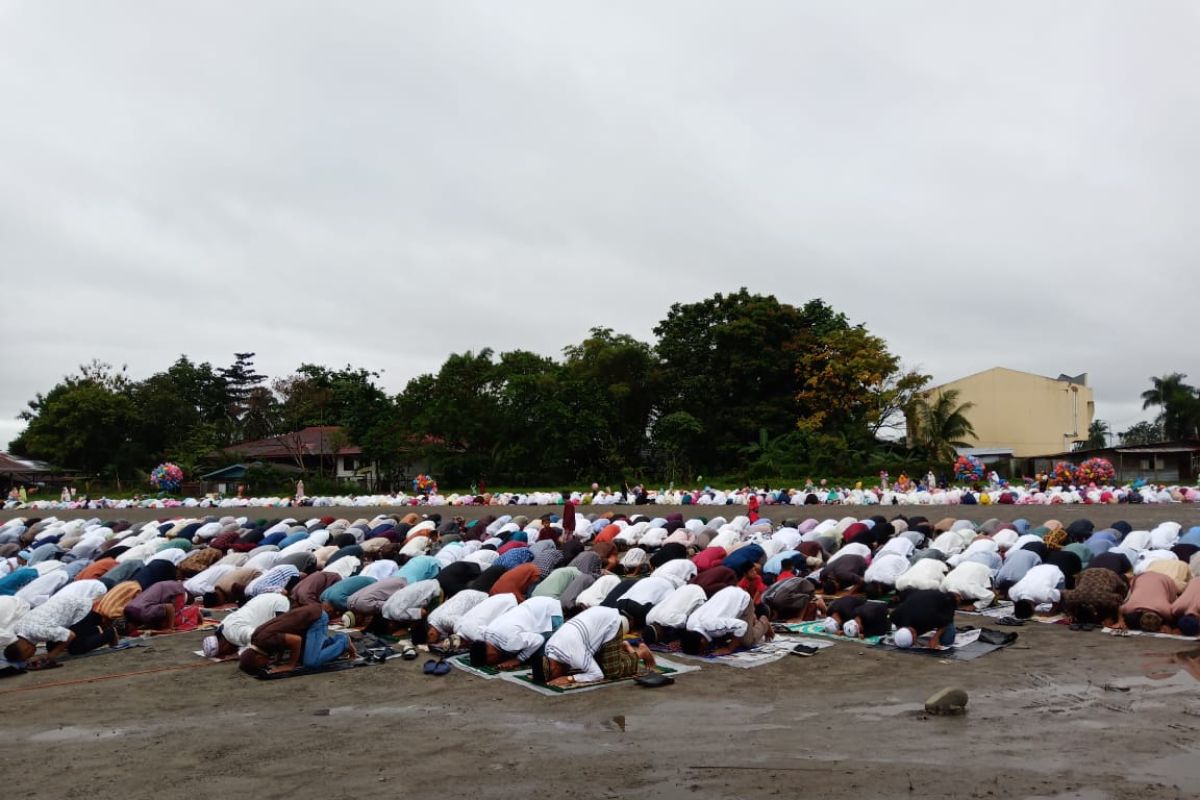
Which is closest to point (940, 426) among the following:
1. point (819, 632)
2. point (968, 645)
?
point (819, 632)

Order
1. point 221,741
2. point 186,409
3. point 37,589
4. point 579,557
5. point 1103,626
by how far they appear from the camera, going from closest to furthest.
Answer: point 221,741 → point 1103,626 → point 37,589 → point 579,557 → point 186,409

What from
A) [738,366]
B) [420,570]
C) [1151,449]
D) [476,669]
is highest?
[738,366]

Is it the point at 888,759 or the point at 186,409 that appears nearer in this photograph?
the point at 888,759

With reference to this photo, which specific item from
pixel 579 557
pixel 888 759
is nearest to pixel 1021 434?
pixel 579 557

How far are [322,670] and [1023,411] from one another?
135 ft

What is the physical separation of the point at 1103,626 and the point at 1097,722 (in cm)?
391

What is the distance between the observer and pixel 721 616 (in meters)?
8.66

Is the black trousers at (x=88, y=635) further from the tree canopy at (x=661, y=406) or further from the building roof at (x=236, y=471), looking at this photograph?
the building roof at (x=236, y=471)

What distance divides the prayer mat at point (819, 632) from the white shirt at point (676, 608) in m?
1.40

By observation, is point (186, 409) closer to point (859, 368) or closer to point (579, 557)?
point (859, 368)

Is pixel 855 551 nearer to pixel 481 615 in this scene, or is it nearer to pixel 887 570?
pixel 887 570

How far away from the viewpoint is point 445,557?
1353 cm

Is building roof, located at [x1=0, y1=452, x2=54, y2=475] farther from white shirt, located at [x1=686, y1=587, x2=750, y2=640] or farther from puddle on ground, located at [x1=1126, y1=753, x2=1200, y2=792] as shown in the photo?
puddle on ground, located at [x1=1126, y1=753, x2=1200, y2=792]

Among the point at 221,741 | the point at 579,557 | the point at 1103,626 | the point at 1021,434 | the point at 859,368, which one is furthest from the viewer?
the point at 1021,434
